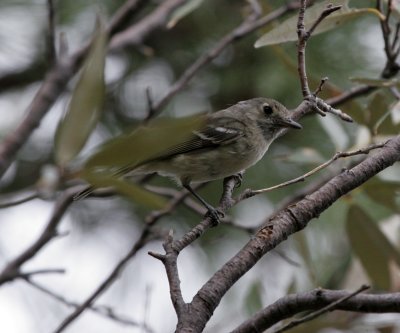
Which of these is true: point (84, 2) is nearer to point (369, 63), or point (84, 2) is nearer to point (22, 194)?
point (369, 63)

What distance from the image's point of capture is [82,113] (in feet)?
4.34

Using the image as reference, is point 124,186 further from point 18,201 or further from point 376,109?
point 376,109

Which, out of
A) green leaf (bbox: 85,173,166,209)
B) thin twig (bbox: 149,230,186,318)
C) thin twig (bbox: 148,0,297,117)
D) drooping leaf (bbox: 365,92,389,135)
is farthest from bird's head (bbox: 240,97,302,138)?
green leaf (bbox: 85,173,166,209)

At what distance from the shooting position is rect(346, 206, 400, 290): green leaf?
8.66 ft

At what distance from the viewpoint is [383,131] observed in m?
2.87

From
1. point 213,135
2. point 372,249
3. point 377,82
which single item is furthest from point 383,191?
point 213,135

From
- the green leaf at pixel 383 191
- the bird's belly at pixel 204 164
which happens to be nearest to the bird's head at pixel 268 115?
the bird's belly at pixel 204 164

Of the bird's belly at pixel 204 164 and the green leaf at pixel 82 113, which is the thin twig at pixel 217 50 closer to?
the bird's belly at pixel 204 164

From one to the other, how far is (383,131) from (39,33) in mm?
2189

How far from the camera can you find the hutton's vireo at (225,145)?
316 cm

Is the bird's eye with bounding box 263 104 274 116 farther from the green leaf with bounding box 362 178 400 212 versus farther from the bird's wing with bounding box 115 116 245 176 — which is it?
the green leaf with bounding box 362 178 400 212

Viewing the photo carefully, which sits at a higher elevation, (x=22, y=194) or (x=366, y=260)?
(x=366, y=260)

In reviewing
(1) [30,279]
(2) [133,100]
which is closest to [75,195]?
(1) [30,279]

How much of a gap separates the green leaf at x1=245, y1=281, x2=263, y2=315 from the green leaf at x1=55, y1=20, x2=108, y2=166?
1822mm
